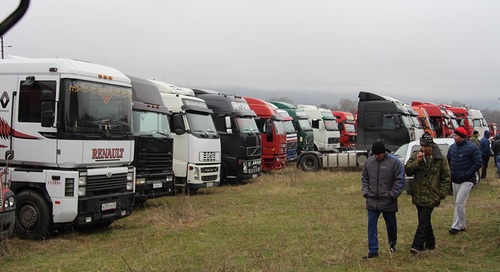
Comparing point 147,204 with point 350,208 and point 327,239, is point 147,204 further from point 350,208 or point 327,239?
point 327,239

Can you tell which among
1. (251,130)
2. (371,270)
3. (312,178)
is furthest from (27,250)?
(312,178)

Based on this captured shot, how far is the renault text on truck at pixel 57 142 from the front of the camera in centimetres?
880

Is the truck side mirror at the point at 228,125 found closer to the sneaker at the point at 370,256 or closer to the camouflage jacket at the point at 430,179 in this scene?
the camouflage jacket at the point at 430,179

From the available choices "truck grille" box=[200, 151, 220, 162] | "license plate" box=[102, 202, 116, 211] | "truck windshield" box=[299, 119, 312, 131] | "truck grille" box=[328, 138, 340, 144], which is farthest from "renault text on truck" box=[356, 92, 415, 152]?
"license plate" box=[102, 202, 116, 211]

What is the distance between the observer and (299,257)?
23.5ft

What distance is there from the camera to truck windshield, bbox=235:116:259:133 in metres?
17.9

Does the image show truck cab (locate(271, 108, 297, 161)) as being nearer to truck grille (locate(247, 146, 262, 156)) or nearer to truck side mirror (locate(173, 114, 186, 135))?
truck grille (locate(247, 146, 262, 156))

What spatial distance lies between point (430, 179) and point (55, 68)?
6.63 meters

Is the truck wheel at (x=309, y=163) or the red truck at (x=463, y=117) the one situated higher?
the red truck at (x=463, y=117)

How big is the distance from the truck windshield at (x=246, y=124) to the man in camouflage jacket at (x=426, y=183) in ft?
35.7

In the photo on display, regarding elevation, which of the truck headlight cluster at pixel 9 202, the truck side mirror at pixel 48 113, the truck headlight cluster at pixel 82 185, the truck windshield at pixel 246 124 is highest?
the truck side mirror at pixel 48 113

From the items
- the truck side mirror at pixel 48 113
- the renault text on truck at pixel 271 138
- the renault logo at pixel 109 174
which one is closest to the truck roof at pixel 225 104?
the renault text on truck at pixel 271 138

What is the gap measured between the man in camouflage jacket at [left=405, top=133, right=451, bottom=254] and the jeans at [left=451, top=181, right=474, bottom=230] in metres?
1.25

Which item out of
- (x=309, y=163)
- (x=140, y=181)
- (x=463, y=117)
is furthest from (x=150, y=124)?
(x=463, y=117)
